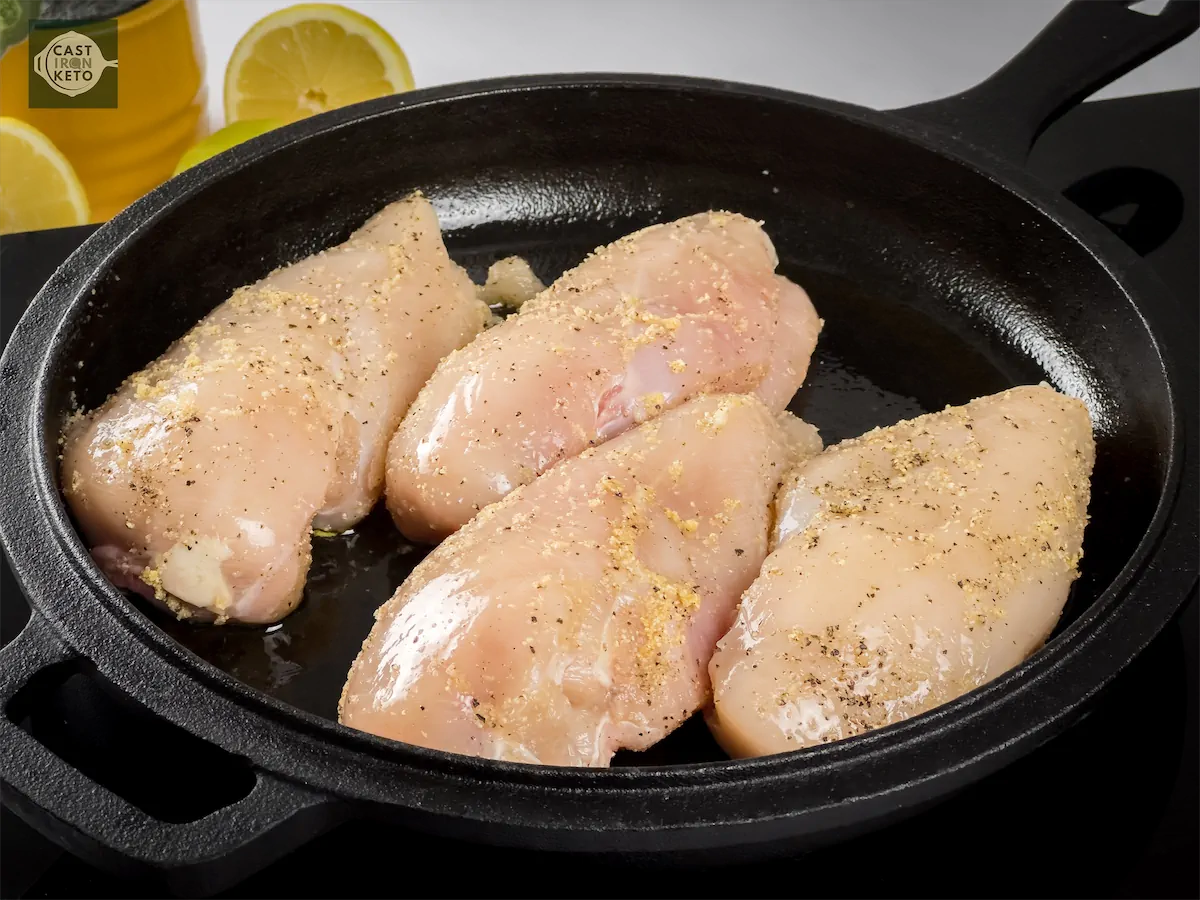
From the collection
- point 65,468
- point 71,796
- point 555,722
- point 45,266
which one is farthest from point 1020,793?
point 45,266

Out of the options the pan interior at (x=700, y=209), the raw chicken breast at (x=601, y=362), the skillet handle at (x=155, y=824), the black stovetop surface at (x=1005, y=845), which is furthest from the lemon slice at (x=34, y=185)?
the skillet handle at (x=155, y=824)

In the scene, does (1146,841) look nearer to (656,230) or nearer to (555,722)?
(555,722)

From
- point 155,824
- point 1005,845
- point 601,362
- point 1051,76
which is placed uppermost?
point 1051,76

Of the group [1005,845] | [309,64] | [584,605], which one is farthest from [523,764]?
[309,64]

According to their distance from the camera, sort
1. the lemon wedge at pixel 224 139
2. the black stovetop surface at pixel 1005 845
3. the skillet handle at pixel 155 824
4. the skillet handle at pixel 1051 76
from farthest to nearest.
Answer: the lemon wedge at pixel 224 139
the skillet handle at pixel 1051 76
the black stovetop surface at pixel 1005 845
the skillet handle at pixel 155 824

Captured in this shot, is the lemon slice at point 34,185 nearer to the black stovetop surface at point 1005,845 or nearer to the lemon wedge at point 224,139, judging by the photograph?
the lemon wedge at point 224,139

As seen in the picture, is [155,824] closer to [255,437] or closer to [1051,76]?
[255,437]

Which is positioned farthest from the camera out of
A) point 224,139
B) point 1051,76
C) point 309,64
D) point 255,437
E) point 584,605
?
point 309,64
